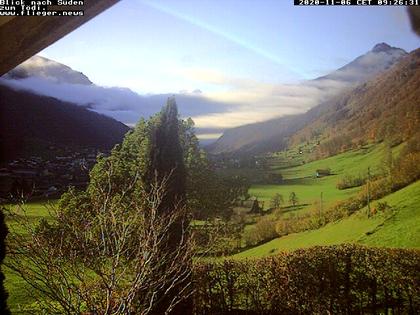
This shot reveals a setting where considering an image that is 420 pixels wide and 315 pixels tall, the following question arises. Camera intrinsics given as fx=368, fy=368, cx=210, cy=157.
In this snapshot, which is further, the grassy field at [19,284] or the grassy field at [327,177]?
the grassy field at [327,177]

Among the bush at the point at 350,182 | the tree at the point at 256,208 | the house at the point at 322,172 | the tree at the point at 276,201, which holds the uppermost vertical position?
the house at the point at 322,172

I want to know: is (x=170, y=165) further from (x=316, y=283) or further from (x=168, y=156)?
(x=316, y=283)

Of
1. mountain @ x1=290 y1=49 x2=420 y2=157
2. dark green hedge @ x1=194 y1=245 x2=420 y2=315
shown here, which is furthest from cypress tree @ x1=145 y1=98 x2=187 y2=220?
mountain @ x1=290 y1=49 x2=420 y2=157

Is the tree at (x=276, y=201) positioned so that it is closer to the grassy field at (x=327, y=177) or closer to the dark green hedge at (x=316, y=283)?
the grassy field at (x=327, y=177)

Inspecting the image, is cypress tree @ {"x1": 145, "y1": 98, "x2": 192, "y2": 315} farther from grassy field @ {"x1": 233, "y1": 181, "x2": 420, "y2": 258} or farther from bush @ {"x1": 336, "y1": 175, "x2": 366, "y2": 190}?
bush @ {"x1": 336, "y1": 175, "x2": 366, "y2": 190}

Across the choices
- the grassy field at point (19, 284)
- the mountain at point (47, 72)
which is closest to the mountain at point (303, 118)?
the mountain at point (47, 72)

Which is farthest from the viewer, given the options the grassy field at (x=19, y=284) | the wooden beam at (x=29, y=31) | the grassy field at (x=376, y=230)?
the grassy field at (x=376, y=230)

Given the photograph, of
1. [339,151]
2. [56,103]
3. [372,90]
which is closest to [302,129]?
[339,151]
